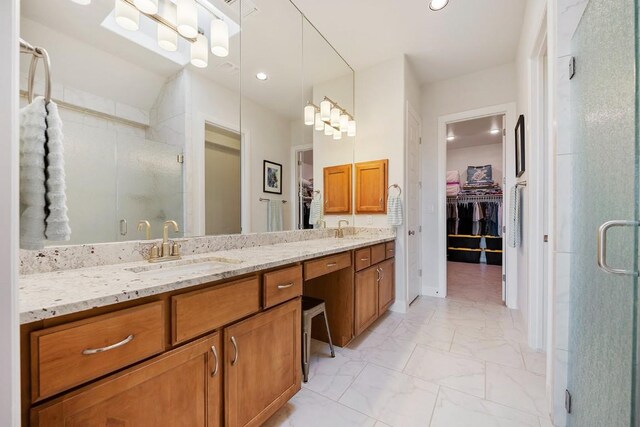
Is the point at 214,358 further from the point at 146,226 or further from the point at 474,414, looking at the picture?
the point at 474,414

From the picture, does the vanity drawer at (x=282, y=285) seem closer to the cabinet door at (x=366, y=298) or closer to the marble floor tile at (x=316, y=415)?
the marble floor tile at (x=316, y=415)

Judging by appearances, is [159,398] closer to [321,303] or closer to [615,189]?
[321,303]

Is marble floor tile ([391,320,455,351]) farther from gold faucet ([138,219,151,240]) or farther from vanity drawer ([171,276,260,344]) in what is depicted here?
gold faucet ([138,219,151,240])

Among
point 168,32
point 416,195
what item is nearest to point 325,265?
point 168,32

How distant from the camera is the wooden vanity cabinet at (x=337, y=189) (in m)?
2.93

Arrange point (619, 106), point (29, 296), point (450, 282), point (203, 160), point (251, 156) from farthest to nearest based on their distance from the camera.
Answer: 1. point (450, 282)
2. point (251, 156)
3. point (203, 160)
4. point (619, 106)
5. point (29, 296)

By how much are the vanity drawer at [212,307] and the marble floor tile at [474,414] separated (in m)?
1.13

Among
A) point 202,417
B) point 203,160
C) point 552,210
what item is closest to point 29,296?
point 202,417

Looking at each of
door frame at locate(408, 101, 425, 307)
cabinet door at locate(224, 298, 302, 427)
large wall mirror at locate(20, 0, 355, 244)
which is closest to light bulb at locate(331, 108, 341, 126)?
large wall mirror at locate(20, 0, 355, 244)

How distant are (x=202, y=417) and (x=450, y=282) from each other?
160 inches

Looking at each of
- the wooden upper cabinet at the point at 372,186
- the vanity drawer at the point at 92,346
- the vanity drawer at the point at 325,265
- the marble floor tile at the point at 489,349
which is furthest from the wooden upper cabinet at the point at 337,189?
the vanity drawer at the point at 92,346

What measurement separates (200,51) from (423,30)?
2059mm

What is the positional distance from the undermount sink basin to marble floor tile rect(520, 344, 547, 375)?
2.08 m

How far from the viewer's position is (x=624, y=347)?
77 centimetres
